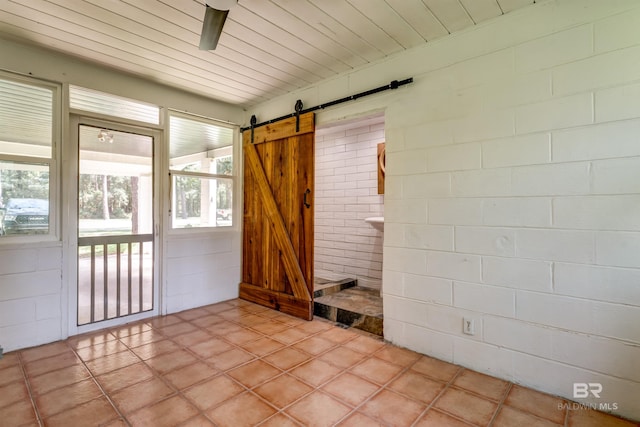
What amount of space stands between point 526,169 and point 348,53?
1698mm

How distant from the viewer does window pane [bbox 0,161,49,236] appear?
2.54 meters

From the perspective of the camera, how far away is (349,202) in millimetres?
4332

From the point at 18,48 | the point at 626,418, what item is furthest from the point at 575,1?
the point at 18,48

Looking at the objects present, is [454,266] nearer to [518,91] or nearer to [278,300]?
[518,91]

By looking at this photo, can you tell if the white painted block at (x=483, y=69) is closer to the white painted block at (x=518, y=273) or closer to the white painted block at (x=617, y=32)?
the white painted block at (x=617, y=32)

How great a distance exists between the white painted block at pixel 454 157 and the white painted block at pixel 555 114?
0.98ft

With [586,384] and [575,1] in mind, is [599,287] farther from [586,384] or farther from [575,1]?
[575,1]

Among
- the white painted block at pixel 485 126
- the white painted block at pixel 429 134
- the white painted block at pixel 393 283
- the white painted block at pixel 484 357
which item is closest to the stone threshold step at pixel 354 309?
the white painted block at pixel 393 283

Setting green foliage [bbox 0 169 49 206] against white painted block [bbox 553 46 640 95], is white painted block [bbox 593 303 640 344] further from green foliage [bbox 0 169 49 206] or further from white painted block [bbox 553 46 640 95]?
green foliage [bbox 0 169 49 206]

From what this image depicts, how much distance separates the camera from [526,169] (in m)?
2.03

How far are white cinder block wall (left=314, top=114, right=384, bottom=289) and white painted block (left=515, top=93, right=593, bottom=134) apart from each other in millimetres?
1992

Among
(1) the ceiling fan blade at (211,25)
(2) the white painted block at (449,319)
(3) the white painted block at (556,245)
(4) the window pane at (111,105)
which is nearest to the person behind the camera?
(1) the ceiling fan blade at (211,25)

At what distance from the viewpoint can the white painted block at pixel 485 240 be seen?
210cm

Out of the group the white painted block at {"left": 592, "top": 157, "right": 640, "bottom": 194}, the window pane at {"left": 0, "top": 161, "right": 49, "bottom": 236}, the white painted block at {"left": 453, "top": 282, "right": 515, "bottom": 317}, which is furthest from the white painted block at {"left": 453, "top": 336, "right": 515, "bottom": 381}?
the window pane at {"left": 0, "top": 161, "right": 49, "bottom": 236}
